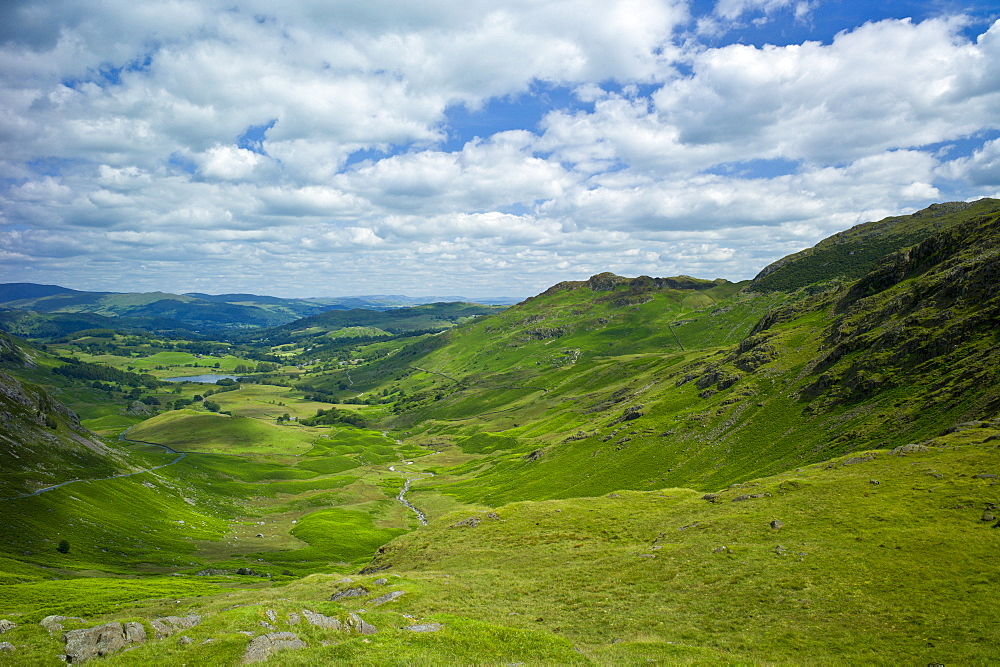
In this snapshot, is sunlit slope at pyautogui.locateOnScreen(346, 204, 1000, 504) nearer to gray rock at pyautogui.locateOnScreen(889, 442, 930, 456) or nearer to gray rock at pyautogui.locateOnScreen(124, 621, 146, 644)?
gray rock at pyautogui.locateOnScreen(889, 442, 930, 456)

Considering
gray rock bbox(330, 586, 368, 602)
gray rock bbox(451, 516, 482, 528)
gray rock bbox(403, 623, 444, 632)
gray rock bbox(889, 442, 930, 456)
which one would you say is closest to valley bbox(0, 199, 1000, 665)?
gray rock bbox(403, 623, 444, 632)

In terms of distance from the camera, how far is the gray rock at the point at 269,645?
102ft

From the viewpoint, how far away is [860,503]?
53.9 meters

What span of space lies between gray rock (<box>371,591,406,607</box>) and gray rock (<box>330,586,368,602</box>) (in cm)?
419

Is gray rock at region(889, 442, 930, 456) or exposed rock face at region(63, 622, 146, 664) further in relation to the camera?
gray rock at region(889, 442, 930, 456)

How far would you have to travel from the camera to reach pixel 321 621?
126 ft

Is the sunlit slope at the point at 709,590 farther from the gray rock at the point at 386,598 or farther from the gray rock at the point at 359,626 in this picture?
the gray rock at the point at 359,626

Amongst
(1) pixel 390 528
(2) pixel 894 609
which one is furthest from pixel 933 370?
(1) pixel 390 528

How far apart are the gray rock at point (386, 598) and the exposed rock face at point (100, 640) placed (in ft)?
66.8

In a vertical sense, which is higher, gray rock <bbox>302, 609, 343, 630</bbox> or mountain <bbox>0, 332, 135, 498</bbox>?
gray rock <bbox>302, 609, 343, 630</bbox>

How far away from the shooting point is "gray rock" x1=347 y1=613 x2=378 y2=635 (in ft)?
125

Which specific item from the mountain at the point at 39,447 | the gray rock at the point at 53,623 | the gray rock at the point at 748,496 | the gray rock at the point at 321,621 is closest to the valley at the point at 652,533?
the gray rock at the point at 321,621

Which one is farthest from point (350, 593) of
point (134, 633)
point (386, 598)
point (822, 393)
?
point (822, 393)

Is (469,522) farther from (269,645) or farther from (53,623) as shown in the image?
(53,623)
